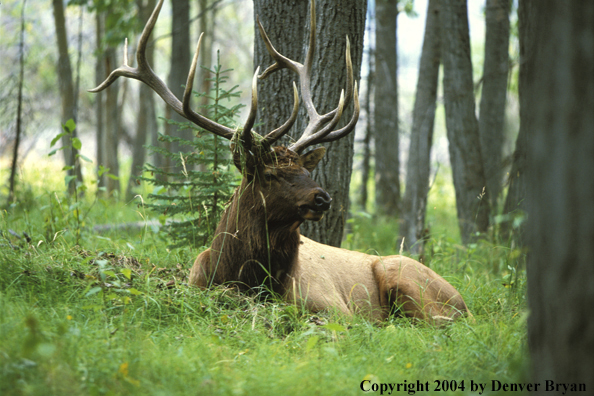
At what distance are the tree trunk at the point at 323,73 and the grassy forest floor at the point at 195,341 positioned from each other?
1716 millimetres

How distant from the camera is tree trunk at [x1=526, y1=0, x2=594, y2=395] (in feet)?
5.92

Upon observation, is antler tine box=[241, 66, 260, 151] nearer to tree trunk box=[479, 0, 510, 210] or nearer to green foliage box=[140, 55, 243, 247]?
green foliage box=[140, 55, 243, 247]

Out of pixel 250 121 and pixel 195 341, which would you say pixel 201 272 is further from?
pixel 250 121

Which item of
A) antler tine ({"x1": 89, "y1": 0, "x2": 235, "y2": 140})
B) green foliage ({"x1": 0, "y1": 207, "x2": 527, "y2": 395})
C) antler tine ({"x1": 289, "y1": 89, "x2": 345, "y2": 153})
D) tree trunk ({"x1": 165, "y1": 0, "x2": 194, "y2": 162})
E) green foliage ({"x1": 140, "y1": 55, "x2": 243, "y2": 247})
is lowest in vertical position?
green foliage ({"x1": 0, "y1": 207, "x2": 527, "y2": 395})

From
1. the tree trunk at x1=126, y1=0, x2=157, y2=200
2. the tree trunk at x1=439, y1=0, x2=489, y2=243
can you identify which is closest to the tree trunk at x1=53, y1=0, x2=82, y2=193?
the tree trunk at x1=126, y1=0, x2=157, y2=200

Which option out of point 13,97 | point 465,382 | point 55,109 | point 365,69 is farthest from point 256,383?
point 55,109

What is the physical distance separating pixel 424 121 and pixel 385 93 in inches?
107

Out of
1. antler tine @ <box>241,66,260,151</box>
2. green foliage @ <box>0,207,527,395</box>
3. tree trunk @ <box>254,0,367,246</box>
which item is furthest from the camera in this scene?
tree trunk @ <box>254,0,367,246</box>

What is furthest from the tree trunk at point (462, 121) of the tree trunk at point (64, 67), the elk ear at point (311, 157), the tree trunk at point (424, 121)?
the tree trunk at point (64, 67)

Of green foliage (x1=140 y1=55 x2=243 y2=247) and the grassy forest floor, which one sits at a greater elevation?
green foliage (x1=140 y1=55 x2=243 y2=247)

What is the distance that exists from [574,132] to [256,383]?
1.84 metres

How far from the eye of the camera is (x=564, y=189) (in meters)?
1.85

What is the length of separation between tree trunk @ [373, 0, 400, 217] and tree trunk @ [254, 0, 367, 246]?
229 inches

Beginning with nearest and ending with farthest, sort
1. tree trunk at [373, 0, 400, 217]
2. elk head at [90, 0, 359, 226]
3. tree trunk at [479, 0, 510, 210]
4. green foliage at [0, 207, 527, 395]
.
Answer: green foliage at [0, 207, 527, 395]
elk head at [90, 0, 359, 226]
tree trunk at [479, 0, 510, 210]
tree trunk at [373, 0, 400, 217]
